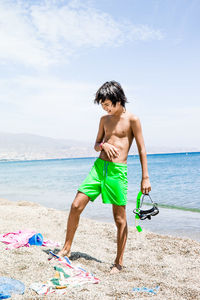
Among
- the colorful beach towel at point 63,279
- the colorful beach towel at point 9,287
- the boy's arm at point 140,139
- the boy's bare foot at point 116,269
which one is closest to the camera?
the colorful beach towel at point 9,287

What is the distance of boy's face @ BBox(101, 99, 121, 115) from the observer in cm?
386

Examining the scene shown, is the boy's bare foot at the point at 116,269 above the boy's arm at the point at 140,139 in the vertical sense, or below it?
below

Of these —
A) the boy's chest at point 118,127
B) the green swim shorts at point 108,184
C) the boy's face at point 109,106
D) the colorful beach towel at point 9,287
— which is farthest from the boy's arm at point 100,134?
the colorful beach towel at point 9,287

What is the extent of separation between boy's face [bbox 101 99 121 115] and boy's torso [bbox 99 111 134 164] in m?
0.14

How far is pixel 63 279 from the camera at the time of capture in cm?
331

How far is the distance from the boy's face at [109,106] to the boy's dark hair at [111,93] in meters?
0.03

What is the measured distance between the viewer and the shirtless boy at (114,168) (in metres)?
3.87

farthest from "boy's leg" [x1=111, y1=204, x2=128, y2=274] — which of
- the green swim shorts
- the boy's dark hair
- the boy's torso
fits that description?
the boy's dark hair

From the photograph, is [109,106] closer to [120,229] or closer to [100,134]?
[100,134]

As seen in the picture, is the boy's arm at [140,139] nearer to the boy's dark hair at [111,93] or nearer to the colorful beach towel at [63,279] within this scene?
the boy's dark hair at [111,93]

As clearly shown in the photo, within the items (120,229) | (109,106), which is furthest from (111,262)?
(109,106)

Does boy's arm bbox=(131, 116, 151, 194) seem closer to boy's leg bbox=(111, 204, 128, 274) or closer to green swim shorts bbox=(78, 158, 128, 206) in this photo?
green swim shorts bbox=(78, 158, 128, 206)

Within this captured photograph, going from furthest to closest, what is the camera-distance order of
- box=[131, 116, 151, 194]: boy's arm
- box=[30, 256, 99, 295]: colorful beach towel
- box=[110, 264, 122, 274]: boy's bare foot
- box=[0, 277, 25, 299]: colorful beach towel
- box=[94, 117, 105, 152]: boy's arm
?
box=[94, 117, 105, 152]: boy's arm, box=[131, 116, 151, 194]: boy's arm, box=[110, 264, 122, 274]: boy's bare foot, box=[30, 256, 99, 295]: colorful beach towel, box=[0, 277, 25, 299]: colorful beach towel

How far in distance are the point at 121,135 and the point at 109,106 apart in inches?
16.0
